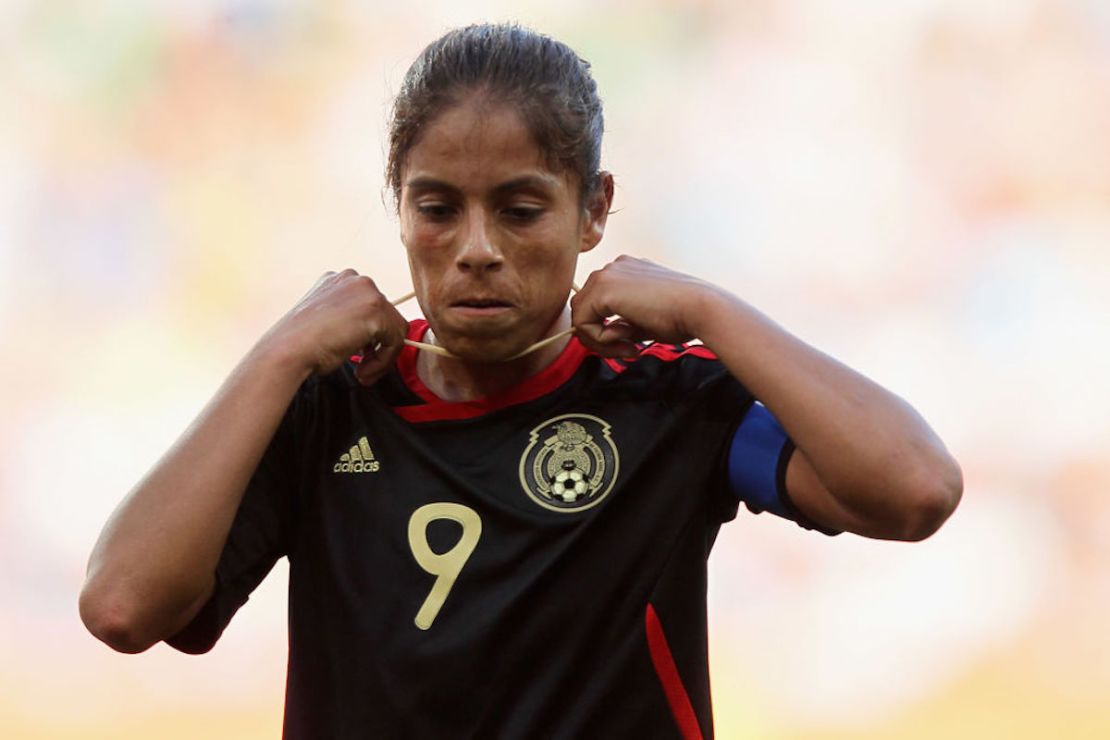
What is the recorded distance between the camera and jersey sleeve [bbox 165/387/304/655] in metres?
1.38

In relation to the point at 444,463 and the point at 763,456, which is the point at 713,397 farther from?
the point at 444,463

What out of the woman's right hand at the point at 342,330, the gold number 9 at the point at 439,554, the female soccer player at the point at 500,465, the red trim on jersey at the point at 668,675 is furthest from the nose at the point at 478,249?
the red trim on jersey at the point at 668,675

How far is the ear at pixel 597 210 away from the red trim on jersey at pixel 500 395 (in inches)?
4.4

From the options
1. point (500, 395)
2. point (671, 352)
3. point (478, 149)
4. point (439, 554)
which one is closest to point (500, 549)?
point (439, 554)

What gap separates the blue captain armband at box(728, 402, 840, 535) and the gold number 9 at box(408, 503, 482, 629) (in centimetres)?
25

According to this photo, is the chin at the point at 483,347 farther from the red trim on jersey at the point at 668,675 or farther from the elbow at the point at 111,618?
the elbow at the point at 111,618

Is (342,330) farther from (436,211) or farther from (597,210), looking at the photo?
(597,210)

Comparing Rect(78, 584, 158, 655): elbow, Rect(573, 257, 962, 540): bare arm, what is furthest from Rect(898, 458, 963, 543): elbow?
Rect(78, 584, 158, 655): elbow

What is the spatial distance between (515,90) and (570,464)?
36cm

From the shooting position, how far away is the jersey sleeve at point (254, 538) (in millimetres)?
1378

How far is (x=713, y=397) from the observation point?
1.43 m

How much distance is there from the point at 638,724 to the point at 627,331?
37cm

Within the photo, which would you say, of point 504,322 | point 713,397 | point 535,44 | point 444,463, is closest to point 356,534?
point 444,463

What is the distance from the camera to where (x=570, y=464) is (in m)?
1.42
